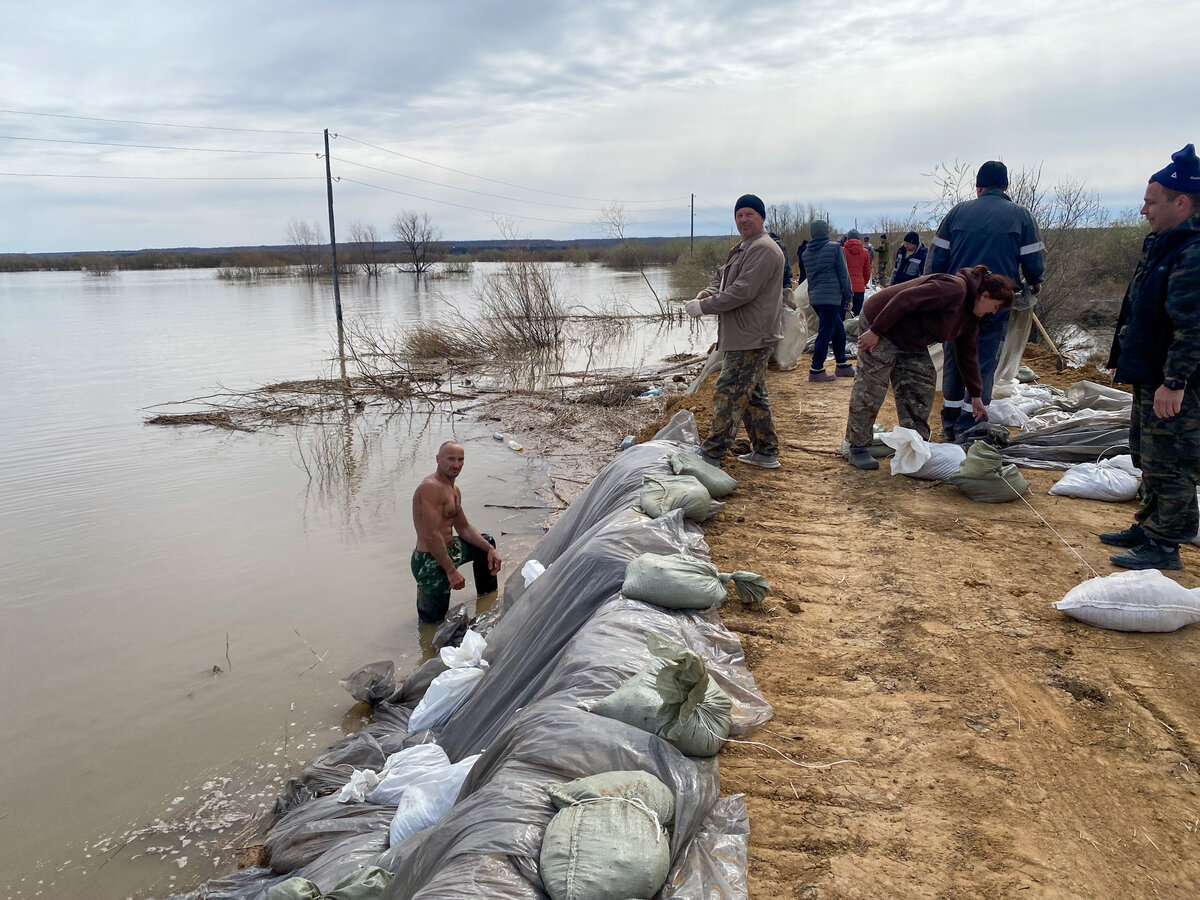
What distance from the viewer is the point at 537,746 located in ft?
7.13

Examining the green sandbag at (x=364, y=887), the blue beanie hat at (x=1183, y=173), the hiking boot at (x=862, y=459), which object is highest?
the blue beanie hat at (x=1183, y=173)

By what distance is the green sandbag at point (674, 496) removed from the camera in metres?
4.09

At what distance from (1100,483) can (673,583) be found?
318 centimetres

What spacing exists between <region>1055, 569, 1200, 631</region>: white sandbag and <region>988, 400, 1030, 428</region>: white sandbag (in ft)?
10.6

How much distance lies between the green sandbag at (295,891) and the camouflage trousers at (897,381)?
421cm

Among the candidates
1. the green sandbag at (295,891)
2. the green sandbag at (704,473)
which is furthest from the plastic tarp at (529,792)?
the green sandbag at (704,473)

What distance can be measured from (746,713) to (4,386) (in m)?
16.2

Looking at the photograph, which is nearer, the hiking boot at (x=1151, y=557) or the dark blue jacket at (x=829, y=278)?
the hiking boot at (x=1151, y=557)

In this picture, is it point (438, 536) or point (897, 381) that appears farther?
point (897, 381)

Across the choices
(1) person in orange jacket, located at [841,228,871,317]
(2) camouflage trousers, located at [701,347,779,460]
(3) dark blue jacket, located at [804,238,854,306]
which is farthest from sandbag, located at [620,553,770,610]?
(1) person in orange jacket, located at [841,228,871,317]

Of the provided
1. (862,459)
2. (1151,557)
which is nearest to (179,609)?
(862,459)

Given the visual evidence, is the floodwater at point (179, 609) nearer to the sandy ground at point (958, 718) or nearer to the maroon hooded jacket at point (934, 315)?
the sandy ground at point (958, 718)

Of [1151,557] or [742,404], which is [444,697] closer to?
[742,404]

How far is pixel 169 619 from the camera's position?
214 inches
